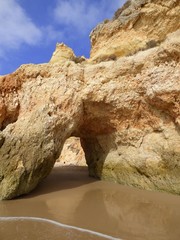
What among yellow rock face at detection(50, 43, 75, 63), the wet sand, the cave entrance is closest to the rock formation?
the wet sand

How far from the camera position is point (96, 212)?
4.89 m

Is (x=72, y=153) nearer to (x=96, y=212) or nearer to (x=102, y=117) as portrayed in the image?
(x=102, y=117)

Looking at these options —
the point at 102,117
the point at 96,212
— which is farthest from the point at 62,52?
the point at 96,212

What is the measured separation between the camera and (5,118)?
8039 mm

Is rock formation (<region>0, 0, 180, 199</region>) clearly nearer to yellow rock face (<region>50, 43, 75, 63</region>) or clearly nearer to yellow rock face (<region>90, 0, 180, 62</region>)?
yellow rock face (<region>90, 0, 180, 62</region>)

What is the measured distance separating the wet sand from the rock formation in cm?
56

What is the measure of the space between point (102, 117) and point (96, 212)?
3.48 m

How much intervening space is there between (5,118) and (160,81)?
4.68 meters

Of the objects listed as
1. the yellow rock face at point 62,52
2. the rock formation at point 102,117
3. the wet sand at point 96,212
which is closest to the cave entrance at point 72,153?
the yellow rock face at point 62,52

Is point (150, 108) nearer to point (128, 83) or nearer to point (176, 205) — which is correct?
point (128, 83)

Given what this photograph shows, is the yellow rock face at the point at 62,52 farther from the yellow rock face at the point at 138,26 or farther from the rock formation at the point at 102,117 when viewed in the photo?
the rock formation at the point at 102,117

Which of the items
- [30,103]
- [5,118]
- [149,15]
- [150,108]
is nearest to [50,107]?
[30,103]

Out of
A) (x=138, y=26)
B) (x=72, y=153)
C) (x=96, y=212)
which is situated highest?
(x=138, y=26)

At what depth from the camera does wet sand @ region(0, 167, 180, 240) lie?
3848 mm
